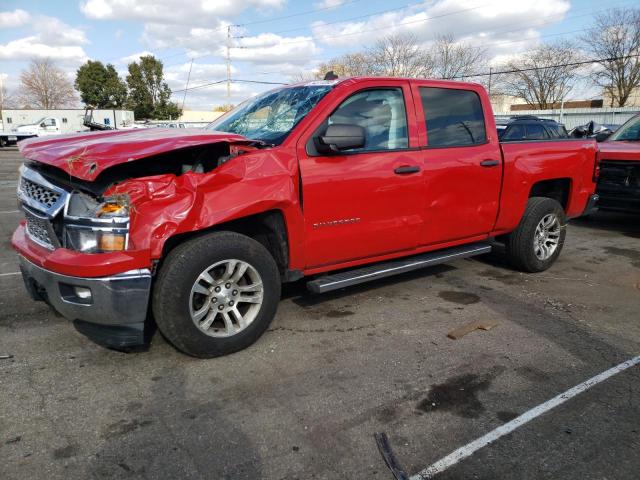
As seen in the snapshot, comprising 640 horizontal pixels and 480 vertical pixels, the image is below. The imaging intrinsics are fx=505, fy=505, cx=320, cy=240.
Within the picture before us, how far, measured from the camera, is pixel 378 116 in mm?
4191

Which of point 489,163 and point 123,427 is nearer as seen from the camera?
point 123,427

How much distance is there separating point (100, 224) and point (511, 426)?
2614 mm

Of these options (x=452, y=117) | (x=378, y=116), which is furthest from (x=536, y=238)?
(x=378, y=116)

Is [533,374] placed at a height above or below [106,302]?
below

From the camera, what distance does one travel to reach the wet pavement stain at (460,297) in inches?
188

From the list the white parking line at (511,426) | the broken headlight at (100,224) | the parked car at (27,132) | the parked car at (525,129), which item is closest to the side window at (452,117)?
the white parking line at (511,426)

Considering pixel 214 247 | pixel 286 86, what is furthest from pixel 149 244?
pixel 286 86

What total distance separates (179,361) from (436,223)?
8.11 feet

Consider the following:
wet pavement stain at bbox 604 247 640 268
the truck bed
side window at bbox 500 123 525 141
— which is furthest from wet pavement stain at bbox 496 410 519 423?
side window at bbox 500 123 525 141

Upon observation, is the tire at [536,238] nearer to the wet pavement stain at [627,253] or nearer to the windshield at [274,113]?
the wet pavement stain at [627,253]

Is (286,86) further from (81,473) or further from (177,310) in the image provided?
(81,473)

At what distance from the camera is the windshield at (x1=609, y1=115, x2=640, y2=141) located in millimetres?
8589

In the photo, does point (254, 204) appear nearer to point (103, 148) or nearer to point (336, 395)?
point (103, 148)

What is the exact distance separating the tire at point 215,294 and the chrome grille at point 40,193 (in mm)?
817
